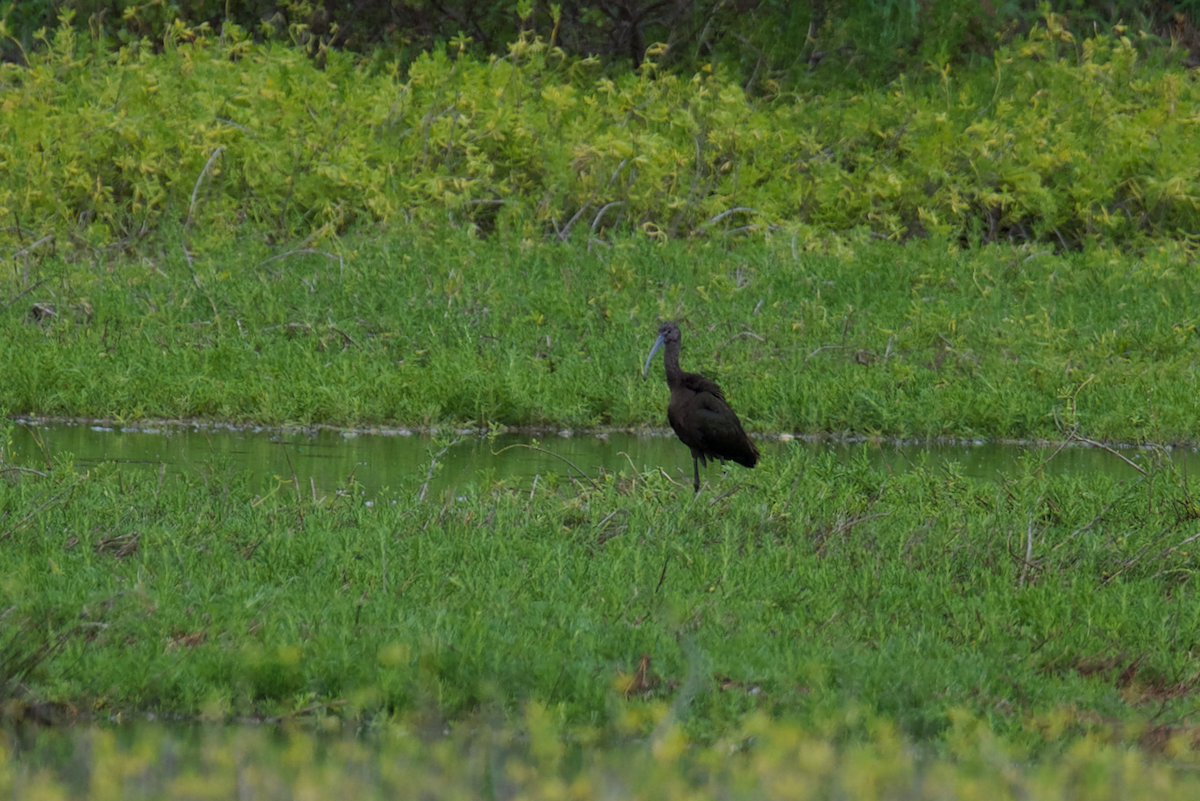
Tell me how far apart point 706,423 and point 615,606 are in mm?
2732

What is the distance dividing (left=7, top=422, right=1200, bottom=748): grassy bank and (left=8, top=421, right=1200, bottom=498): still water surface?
4.23 ft

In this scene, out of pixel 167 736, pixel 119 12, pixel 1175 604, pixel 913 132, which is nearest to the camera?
pixel 167 736

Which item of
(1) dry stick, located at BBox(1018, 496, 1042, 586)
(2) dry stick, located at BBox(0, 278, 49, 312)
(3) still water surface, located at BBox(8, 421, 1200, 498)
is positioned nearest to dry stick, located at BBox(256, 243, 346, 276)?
(2) dry stick, located at BBox(0, 278, 49, 312)

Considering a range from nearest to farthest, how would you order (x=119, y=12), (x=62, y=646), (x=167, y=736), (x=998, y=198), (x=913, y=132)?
(x=167, y=736) < (x=62, y=646) < (x=998, y=198) < (x=913, y=132) < (x=119, y=12)

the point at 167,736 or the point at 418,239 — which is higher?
the point at 167,736

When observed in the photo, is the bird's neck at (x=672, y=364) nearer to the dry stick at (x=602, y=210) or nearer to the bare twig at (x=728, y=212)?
the dry stick at (x=602, y=210)

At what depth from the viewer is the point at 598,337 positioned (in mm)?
13102

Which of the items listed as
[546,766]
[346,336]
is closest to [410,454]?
[346,336]

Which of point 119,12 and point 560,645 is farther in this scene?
point 119,12

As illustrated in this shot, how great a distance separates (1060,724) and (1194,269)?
11539 mm

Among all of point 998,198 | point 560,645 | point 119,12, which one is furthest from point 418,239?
point 560,645

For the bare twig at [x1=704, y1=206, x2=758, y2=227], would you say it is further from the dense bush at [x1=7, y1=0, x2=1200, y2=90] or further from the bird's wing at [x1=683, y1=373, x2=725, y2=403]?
the bird's wing at [x1=683, y1=373, x2=725, y2=403]

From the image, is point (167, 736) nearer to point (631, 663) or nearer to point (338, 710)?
point (338, 710)

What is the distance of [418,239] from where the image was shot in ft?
50.8
